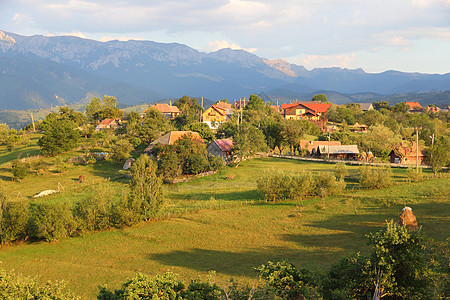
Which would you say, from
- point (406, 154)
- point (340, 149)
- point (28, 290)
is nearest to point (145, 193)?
point (28, 290)

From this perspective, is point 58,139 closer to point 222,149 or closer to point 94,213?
point 222,149

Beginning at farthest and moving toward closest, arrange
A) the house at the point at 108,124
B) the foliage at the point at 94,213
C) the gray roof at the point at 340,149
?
the house at the point at 108,124
the gray roof at the point at 340,149
the foliage at the point at 94,213

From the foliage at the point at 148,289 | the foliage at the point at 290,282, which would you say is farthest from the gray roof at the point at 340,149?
the foliage at the point at 148,289

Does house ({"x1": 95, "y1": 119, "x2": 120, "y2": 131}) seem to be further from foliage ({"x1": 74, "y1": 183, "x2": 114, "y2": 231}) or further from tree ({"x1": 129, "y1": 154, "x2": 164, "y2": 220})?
foliage ({"x1": 74, "y1": 183, "x2": 114, "y2": 231})

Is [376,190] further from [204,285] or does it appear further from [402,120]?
[402,120]

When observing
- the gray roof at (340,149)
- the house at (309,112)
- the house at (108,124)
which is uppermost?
the house at (309,112)

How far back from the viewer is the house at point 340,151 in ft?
224

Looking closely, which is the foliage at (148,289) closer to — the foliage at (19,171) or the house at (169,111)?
the foliage at (19,171)

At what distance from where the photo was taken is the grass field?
25.7 m

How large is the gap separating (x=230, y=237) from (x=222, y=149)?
36613 millimetres

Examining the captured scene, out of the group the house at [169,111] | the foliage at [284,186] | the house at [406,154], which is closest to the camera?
the foliage at [284,186]

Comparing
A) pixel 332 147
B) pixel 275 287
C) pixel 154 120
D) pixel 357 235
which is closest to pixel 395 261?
pixel 275 287

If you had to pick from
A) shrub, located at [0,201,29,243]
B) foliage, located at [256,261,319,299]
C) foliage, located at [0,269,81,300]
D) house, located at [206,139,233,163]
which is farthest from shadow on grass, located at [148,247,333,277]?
house, located at [206,139,233,163]

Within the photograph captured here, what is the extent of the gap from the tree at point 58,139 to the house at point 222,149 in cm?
2921
